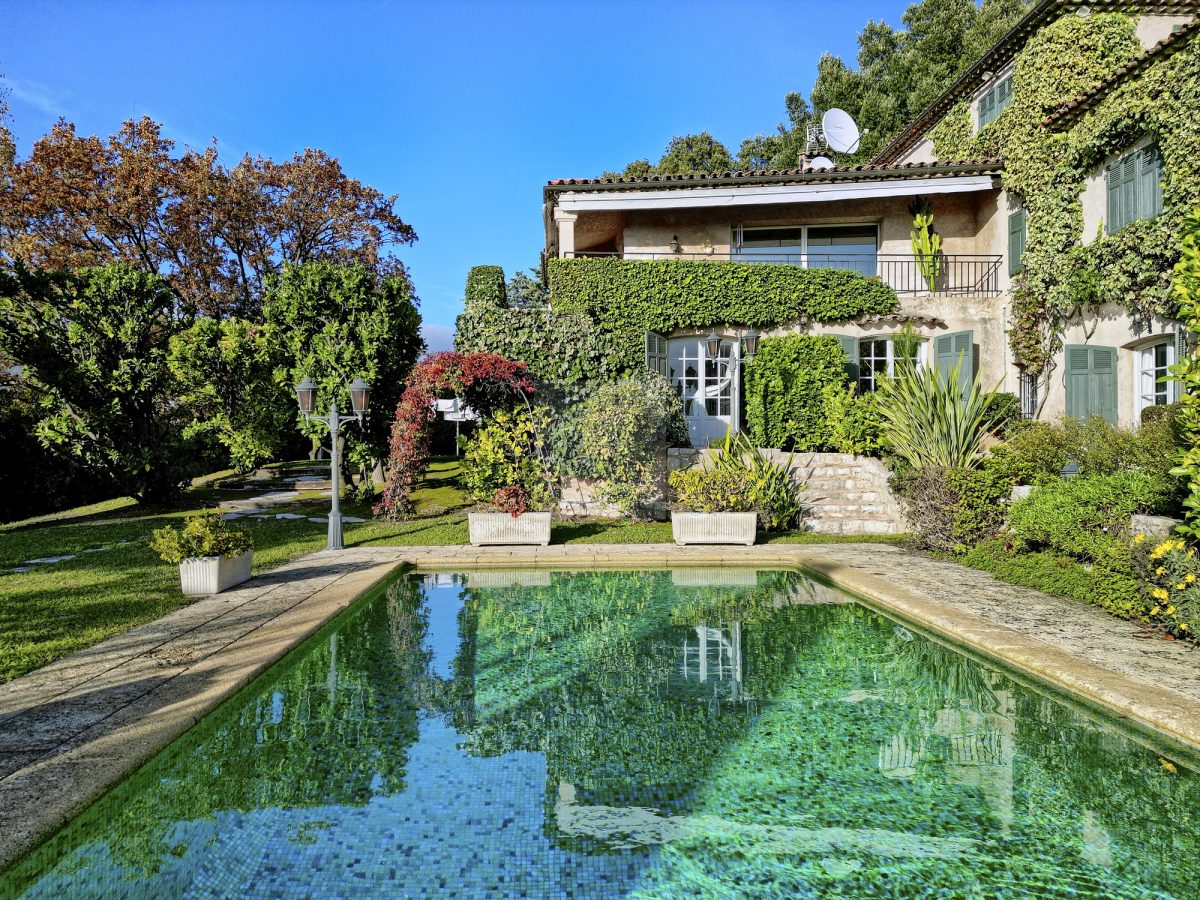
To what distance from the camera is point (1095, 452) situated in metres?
9.08

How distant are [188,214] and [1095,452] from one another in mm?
22214

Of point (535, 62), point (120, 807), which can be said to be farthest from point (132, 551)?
point (535, 62)

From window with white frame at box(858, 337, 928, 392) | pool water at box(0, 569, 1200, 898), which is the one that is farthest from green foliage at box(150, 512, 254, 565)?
window with white frame at box(858, 337, 928, 392)

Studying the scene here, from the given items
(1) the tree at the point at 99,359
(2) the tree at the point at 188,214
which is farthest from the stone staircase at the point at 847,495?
(2) the tree at the point at 188,214

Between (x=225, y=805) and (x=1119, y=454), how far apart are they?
9678mm

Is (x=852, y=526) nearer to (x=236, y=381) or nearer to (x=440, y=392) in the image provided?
(x=440, y=392)

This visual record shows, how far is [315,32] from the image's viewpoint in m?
12.9

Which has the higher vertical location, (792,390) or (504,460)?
(792,390)

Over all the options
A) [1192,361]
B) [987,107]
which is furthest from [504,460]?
[987,107]

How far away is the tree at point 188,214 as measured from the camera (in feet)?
61.6

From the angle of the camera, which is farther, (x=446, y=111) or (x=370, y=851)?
(x=446, y=111)

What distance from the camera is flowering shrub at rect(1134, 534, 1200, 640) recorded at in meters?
5.63

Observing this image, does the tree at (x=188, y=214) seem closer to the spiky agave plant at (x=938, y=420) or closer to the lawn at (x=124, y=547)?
the lawn at (x=124, y=547)

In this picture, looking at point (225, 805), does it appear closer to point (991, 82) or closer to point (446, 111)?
point (446, 111)
